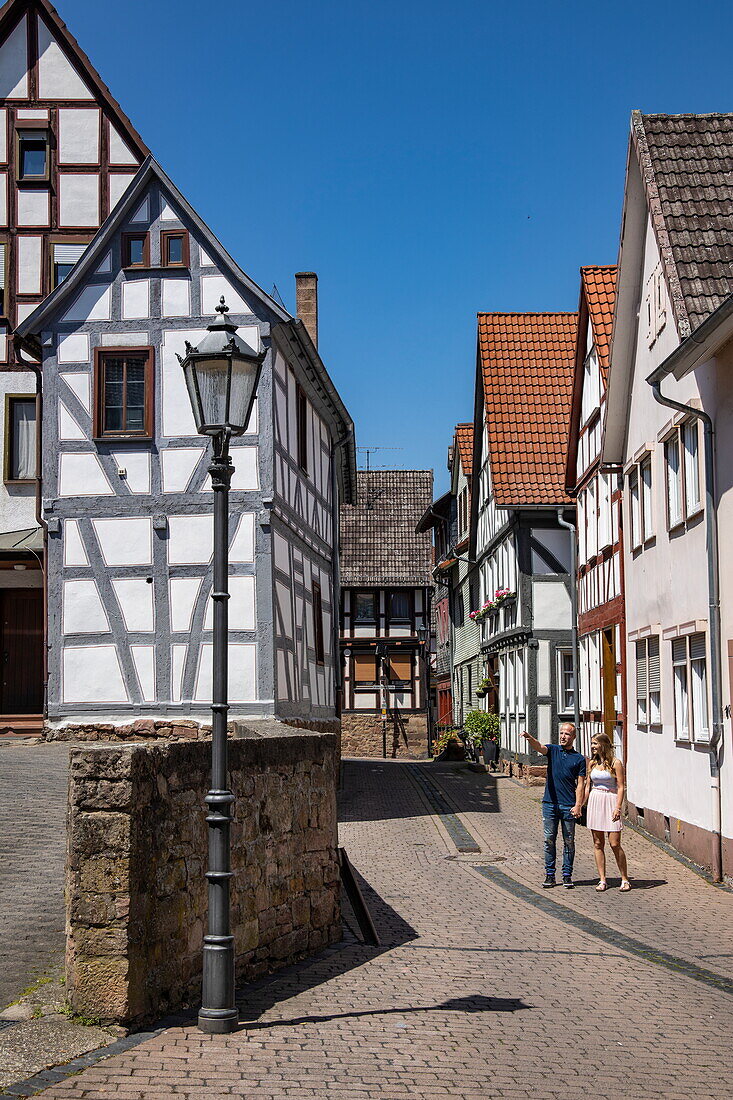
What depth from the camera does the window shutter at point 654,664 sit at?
17.5 metres

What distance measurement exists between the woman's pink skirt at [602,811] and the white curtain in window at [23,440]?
1301 centimetres

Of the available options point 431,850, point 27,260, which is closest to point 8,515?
point 27,260

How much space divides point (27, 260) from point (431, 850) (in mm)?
13397

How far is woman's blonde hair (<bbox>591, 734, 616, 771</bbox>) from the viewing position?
46.0 feet

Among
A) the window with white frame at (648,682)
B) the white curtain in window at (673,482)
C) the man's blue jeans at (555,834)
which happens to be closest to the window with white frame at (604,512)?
the window with white frame at (648,682)

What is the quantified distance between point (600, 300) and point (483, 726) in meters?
12.7

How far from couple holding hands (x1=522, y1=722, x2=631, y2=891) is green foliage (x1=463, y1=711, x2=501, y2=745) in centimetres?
1771

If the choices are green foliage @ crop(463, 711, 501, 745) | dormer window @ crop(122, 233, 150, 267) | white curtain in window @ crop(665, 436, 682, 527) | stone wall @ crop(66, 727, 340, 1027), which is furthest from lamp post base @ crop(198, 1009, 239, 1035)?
green foliage @ crop(463, 711, 501, 745)

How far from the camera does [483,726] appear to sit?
105 ft

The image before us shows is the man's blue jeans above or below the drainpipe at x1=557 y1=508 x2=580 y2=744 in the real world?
below

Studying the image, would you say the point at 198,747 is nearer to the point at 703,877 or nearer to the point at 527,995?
the point at 527,995

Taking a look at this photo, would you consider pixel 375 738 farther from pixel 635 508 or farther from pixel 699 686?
pixel 699 686

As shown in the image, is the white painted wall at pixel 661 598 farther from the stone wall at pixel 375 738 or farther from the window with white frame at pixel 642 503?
the stone wall at pixel 375 738

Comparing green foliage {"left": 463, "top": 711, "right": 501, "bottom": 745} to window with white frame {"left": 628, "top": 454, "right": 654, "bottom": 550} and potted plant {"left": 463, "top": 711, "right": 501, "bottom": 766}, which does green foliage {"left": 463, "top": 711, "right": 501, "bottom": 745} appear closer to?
potted plant {"left": 463, "top": 711, "right": 501, "bottom": 766}
